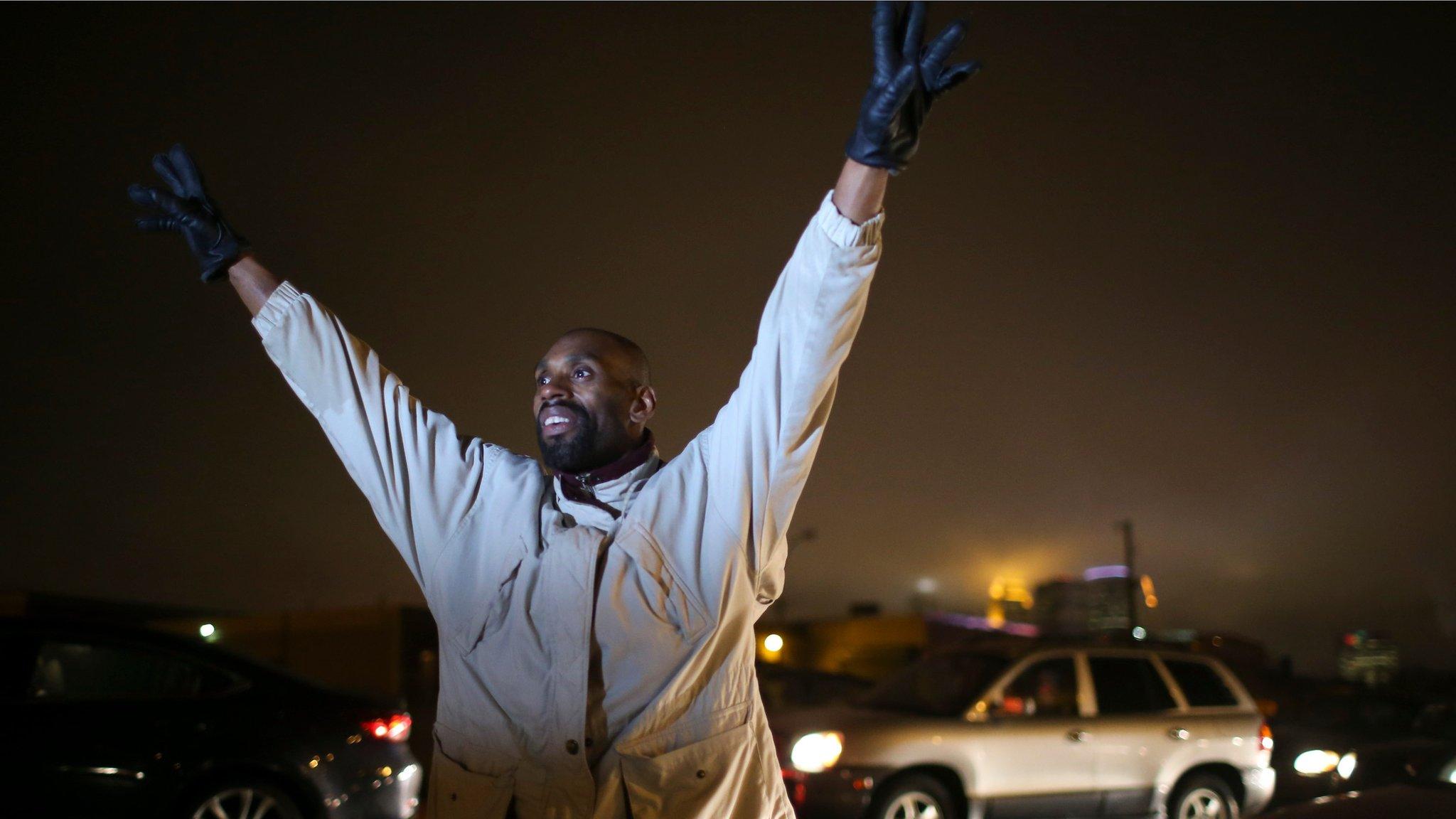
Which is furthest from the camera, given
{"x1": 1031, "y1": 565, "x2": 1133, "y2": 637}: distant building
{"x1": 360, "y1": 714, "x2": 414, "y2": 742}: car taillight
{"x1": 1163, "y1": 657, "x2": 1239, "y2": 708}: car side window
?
{"x1": 1031, "y1": 565, "x2": 1133, "y2": 637}: distant building

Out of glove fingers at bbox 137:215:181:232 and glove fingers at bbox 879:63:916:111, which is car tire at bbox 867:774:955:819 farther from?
glove fingers at bbox 879:63:916:111

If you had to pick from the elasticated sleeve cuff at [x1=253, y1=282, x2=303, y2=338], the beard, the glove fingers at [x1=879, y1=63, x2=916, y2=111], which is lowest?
the beard

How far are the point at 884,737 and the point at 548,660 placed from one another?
6338 mm

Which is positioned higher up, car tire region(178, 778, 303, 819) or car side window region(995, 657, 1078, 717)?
car side window region(995, 657, 1078, 717)

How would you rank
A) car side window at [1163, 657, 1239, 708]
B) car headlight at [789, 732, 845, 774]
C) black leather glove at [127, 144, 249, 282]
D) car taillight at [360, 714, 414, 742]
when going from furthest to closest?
1. car side window at [1163, 657, 1239, 708]
2. car headlight at [789, 732, 845, 774]
3. car taillight at [360, 714, 414, 742]
4. black leather glove at [127, 144, 249, 282]

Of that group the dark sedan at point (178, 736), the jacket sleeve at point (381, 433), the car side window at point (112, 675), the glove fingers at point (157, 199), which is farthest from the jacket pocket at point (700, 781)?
the car side window at point (112, 675)

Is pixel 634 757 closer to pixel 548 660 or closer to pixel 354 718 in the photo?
pixel 548 660

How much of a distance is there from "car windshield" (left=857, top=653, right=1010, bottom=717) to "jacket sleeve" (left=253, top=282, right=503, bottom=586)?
6.68 m

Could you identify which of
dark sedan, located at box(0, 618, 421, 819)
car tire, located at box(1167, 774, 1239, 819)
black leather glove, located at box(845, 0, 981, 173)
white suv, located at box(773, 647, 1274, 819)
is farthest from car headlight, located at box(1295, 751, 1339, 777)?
black leather glove, located at box(845, 0, 981, 173)

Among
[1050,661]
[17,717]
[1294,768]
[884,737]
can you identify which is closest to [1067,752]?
[1050,661]

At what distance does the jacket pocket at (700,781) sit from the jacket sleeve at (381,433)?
66 centimetres

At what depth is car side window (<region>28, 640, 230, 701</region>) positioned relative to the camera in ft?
21.8

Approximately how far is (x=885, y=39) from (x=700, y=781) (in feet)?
4.73

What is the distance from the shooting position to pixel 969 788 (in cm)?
855
